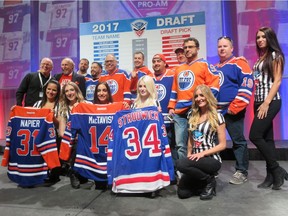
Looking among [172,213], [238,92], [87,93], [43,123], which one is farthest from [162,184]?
[87,93]

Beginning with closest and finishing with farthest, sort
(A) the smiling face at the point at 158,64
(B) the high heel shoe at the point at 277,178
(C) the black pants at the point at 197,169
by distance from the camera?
1. (C) the black pants at the point at 197,169
2. (B) the high heel shoe at the point at 277,178
3. (A) the smiling face at the point at 158,64

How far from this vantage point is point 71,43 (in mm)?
5551

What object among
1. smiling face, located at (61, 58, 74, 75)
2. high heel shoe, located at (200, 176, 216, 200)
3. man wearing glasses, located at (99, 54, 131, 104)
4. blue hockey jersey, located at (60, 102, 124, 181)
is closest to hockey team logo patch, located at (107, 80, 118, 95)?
man wearing glasses, located at (99, 54, 131, 104)

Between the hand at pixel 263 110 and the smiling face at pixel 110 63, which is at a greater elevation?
the smiling face at pixel 110 63

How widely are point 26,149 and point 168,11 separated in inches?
141

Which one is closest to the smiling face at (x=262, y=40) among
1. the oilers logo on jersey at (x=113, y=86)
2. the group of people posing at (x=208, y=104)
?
the group of people posing at (x=208, y=104)

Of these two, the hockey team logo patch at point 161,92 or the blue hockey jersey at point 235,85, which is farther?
the hockey team logo patch at point 161,92

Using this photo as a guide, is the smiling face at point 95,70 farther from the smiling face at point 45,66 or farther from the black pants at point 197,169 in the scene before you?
the black pants at point 197,169

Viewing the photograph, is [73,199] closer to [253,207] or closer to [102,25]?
[253,207]

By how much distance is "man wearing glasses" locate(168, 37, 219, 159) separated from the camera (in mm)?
2617

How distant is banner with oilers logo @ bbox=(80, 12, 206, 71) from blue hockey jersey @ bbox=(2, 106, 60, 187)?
2.06 metres

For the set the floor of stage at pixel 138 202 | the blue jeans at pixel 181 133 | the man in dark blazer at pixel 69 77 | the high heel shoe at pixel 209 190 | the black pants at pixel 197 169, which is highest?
the man in dark blazer at pixel 69 77

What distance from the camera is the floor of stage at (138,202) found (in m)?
2.07

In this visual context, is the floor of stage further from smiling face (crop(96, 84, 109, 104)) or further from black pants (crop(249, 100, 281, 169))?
smiling face (crop(96, 84, 109, 104))
